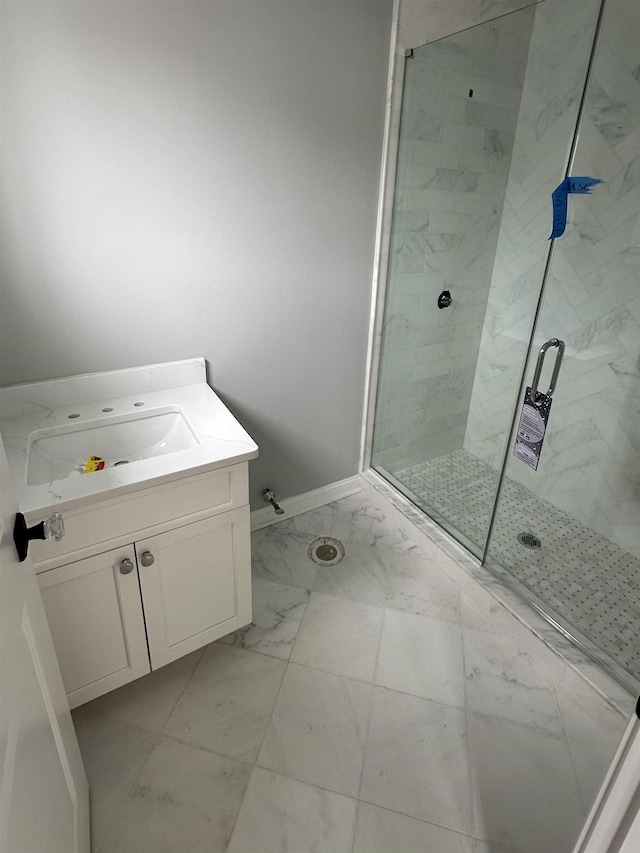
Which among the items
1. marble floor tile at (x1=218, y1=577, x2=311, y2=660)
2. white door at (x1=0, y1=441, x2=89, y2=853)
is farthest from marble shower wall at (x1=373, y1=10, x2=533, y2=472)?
white door at (x1=0, y1=441, x2=89, y2=853)

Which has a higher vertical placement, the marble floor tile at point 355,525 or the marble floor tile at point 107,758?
the marble floor tile at point 355,525

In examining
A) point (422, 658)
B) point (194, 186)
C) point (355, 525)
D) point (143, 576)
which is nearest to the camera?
point (143, 576)

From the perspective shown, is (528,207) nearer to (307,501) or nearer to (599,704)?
(307,501)

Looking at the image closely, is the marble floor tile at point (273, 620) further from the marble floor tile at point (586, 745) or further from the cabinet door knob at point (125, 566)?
the marble floor tile at point (586, 745)

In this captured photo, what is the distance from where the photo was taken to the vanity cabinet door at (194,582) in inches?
52.6

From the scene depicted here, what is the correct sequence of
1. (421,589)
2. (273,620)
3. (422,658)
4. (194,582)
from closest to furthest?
(194,582)
(422,658)
(273,620)
(421,589)

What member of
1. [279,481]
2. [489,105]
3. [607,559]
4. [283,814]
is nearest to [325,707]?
[283,814]

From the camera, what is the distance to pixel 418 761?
1.36 meters

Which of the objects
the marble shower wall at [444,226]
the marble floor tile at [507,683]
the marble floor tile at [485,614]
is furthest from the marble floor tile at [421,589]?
the marble shower wall at [444,226]

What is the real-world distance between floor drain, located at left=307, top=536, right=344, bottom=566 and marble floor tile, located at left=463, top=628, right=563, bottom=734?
0.60 metres

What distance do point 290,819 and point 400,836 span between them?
276 millimetres

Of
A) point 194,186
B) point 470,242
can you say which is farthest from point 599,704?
point 194,186

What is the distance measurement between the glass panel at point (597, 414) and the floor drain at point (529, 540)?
1cm

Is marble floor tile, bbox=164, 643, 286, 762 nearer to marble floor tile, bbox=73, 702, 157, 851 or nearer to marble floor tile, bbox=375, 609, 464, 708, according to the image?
marble floor tile, bbox=73, 702, 157, 851
